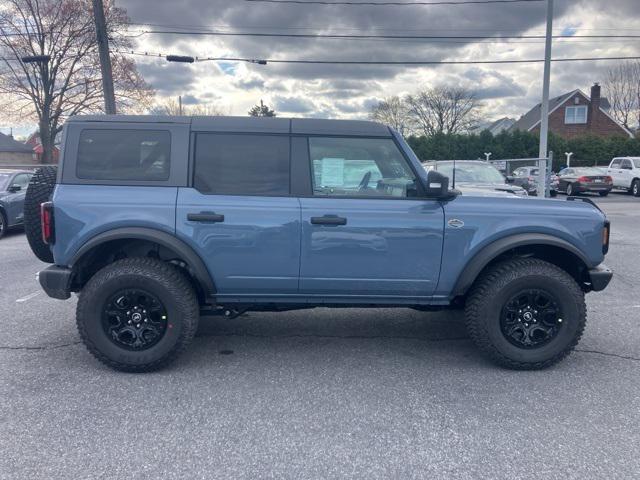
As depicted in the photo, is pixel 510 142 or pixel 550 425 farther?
pixel 510 142

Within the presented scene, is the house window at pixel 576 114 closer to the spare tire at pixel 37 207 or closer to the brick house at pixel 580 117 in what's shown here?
the brick house at pixel 580 117

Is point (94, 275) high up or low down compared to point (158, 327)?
up

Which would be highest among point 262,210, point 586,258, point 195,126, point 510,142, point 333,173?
point 510,142

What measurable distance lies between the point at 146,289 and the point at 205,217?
0.72 m

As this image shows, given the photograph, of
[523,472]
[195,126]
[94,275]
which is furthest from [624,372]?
[94,275]

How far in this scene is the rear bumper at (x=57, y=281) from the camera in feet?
13.4

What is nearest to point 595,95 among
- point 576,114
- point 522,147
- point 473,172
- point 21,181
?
point 576,114

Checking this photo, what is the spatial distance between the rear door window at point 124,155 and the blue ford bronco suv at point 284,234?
0.01 metres

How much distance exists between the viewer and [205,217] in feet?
13.2

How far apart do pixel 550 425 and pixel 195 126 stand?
11.1ft

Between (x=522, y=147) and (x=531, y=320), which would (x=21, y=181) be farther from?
(x=522, y=147)

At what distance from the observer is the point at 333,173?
4.26 m

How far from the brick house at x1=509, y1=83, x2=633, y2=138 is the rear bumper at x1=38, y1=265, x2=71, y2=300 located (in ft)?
154

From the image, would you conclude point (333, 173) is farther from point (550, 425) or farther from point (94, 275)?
point (550, 425)
